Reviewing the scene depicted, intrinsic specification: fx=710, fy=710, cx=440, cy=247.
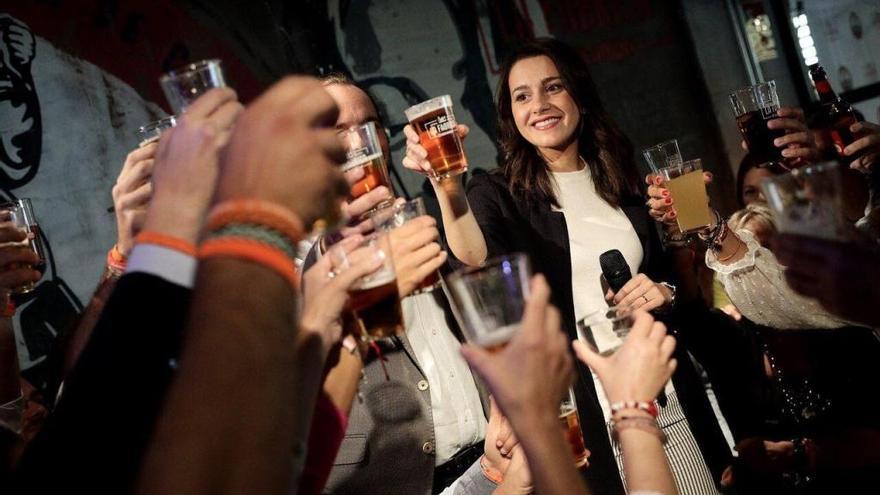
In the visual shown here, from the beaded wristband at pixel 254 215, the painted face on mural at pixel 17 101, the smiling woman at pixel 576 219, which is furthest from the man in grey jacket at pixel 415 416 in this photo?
the painted face on mural at pixel 17 101

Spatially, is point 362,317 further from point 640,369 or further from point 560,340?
point 640,369

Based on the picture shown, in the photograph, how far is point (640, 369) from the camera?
1368 millimetres

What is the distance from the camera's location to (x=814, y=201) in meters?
1.50

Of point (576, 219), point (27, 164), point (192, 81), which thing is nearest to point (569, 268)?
point (576, 219)

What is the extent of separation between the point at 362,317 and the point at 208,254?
0.65 m

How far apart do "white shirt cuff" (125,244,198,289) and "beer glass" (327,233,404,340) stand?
1.57 feet

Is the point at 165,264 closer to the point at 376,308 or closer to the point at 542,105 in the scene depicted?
the point at 376,308

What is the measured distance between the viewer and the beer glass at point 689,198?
285 cm

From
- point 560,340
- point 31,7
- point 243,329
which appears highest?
point 31,7

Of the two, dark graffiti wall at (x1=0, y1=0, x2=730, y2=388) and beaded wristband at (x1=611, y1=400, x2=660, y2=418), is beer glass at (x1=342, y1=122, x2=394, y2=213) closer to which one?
beaded wristband at (x1=611, y1=400, x2=660, y2=418)

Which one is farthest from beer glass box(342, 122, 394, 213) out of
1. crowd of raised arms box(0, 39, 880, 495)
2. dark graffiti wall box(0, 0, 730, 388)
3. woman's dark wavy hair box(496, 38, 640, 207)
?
dark graffiti wall box(0, 0, 730, 388)

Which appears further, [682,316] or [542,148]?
[682,316]

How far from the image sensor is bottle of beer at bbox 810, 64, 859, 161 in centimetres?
293

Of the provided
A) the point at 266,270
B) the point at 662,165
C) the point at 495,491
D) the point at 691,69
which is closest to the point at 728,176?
the point at 691,69
